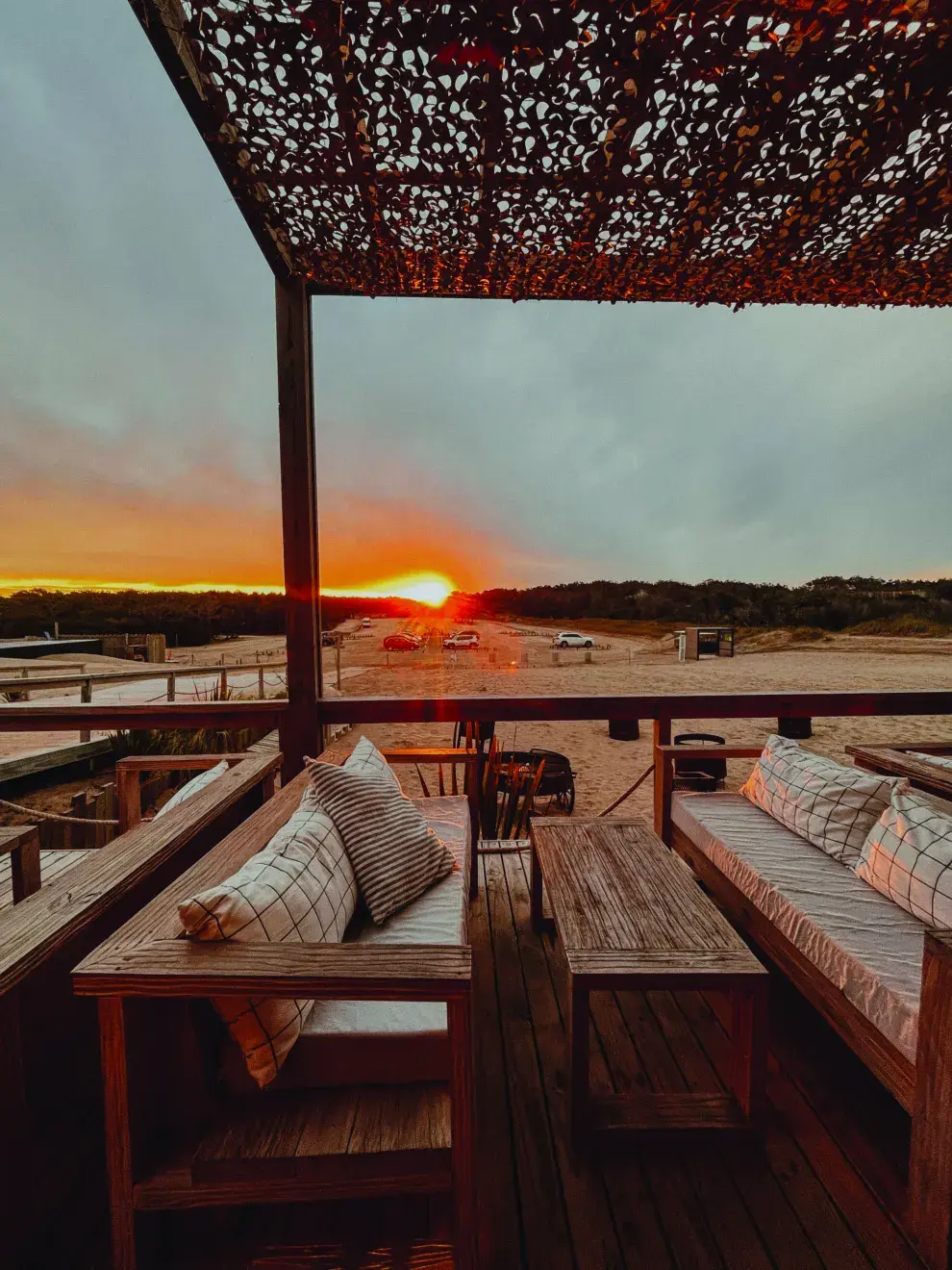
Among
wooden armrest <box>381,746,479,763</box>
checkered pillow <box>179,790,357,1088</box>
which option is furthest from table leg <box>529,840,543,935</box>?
checkered pillow <box>179,790,357,1088</box>

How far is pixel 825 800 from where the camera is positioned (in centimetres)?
201

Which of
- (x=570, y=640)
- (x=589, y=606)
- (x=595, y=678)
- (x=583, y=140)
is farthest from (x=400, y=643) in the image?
(x=583, y=140)

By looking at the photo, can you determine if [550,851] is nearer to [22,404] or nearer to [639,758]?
[22,404]

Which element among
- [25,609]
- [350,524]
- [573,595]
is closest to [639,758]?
[573,595]

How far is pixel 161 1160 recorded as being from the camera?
1005 millimetres

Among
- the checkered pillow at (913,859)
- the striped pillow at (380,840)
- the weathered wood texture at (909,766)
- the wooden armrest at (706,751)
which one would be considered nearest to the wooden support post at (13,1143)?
the striped pillow at (380,840)

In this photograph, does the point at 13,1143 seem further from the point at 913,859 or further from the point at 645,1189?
the point at 913,859

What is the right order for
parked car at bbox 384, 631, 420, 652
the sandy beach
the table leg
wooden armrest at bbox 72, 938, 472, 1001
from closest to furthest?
1. wooden armrest at bbox 72, 938, 472, 1001
2. the table leg
3. the sandy beach
4. parked car at bbox 384, 631, 420, 652

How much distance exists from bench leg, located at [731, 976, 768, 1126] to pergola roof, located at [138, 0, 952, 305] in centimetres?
238

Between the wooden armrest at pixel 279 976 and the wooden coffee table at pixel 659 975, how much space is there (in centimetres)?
50

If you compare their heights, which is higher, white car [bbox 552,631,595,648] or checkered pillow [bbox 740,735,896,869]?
checkered pillow [bbox 740,735,896,869]

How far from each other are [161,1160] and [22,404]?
6.71 meters

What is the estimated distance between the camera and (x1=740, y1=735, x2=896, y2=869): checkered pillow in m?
1.92

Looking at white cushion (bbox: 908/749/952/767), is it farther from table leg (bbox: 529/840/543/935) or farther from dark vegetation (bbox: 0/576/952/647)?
dark vegetation (bbox: 0/576/952/647)
